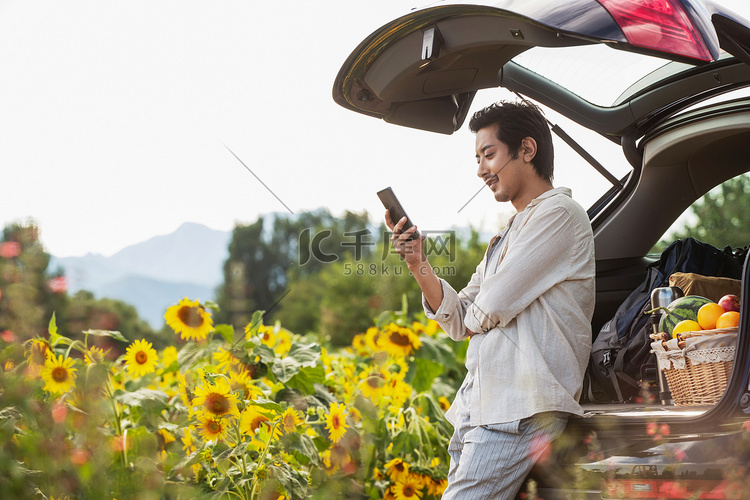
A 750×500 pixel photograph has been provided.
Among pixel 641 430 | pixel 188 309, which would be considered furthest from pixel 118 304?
pixel 641 430

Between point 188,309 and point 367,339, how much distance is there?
1214mm

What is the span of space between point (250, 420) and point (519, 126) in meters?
1.43

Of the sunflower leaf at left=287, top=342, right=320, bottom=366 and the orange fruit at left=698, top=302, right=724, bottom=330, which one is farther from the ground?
the orange fruit at left=698, top=302, right=724, bottom=330

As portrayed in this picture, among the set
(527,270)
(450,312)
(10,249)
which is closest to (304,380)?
(450,312)

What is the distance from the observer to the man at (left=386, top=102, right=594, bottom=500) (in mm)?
1885

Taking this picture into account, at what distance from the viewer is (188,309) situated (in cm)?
307

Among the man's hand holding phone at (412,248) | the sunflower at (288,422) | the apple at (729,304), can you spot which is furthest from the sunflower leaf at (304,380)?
the apple at (729,304)

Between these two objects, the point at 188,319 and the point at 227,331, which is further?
the point at 227,331

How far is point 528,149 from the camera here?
2248 mm

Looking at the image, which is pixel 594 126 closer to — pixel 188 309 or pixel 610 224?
pixel 610 224

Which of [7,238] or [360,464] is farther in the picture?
[360,464]

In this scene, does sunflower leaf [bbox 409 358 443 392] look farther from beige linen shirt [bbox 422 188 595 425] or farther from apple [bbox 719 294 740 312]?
apple [bbox 719 294 740 312]

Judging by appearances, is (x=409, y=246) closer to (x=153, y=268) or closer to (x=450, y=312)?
(x=450, y=312)

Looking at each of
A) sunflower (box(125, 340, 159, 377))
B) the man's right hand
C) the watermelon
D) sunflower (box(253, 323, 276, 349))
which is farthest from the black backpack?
sunflower (box(125, 340, 159, 377))
